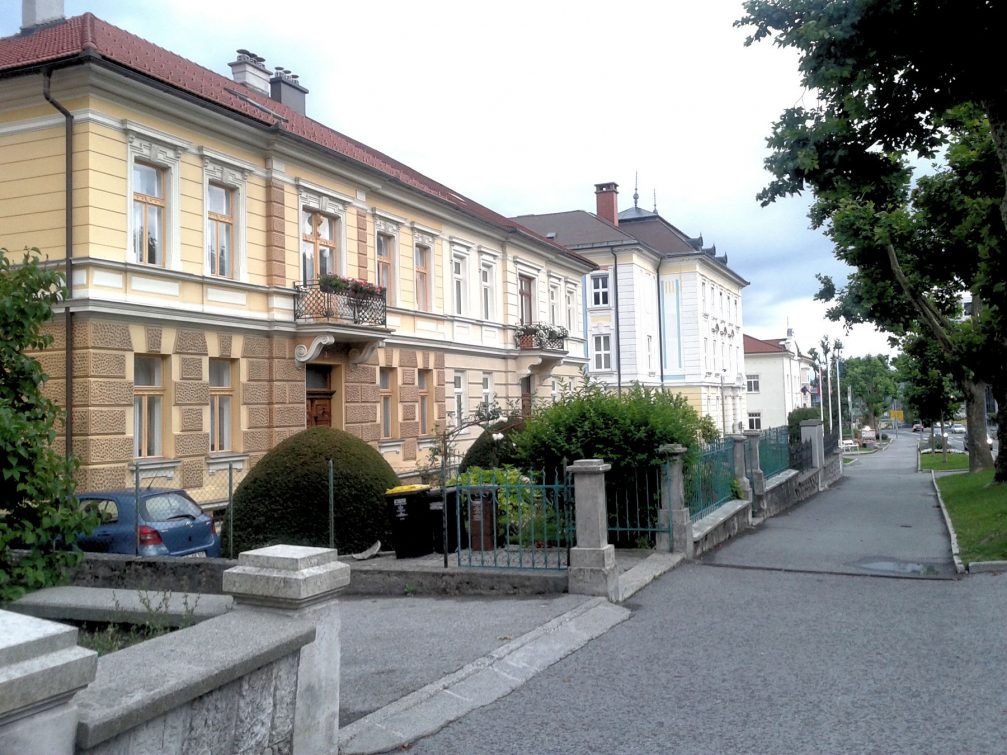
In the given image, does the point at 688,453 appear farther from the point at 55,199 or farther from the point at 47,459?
the point at 55,199

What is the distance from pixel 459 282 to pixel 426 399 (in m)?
4.49

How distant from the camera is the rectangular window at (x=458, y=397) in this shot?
29.6 metres

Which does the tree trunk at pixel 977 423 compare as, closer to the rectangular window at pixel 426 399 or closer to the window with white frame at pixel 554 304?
the window with white frame at pixel 554 304

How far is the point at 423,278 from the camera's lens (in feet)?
93.6

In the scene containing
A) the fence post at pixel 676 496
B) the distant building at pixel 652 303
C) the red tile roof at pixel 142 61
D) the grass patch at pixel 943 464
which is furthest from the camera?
the distant building at pixel 652 303

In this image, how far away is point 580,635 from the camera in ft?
27.3

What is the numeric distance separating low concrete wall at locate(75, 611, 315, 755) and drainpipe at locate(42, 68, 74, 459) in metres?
13.4

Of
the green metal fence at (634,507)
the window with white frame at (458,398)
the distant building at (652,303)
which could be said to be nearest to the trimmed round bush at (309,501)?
the green metal fence at (634,507)

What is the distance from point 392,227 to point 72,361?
38.1 ft

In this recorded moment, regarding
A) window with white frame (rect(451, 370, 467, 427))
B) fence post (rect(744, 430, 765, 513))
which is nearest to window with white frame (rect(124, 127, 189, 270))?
window with white frame (rect(451, 370, 467, 427))

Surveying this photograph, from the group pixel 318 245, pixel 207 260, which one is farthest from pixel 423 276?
pixel 207 260

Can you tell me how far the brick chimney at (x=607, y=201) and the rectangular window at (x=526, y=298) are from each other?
23569mm

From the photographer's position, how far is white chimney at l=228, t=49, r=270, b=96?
2705 centimetres

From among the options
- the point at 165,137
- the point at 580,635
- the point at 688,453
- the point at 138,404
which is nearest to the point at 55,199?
the point at 165,137
